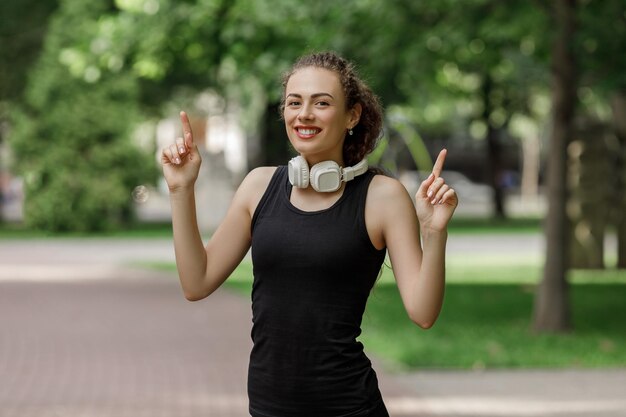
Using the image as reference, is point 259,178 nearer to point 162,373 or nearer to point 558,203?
point 162,373

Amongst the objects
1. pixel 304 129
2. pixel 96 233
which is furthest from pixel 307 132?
pixel 96 233

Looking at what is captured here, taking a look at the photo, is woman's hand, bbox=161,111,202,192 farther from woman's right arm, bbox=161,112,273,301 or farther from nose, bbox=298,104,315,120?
nose, bbox=298,104,315,120

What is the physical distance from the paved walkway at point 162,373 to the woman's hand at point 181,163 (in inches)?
200

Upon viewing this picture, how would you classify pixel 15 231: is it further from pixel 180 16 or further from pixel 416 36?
pixel 416 36

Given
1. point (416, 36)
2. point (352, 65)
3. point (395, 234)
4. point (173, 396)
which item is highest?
point (416, 36)

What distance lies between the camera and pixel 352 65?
3.45 meters

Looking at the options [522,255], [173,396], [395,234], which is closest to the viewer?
[395,234]

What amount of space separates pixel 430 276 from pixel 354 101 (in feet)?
1.65

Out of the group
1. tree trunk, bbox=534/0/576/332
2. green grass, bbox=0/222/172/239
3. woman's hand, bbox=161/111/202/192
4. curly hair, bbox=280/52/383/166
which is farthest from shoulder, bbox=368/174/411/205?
green grass, bbox=0/222/172/239

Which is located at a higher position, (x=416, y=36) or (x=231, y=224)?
(x=416, y=36)

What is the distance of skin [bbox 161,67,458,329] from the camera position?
3176 millimetres

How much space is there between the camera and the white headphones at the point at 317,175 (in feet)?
10.7

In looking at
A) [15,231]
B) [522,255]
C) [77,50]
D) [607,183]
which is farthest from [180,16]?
[15,231]

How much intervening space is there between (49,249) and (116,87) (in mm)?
7408
